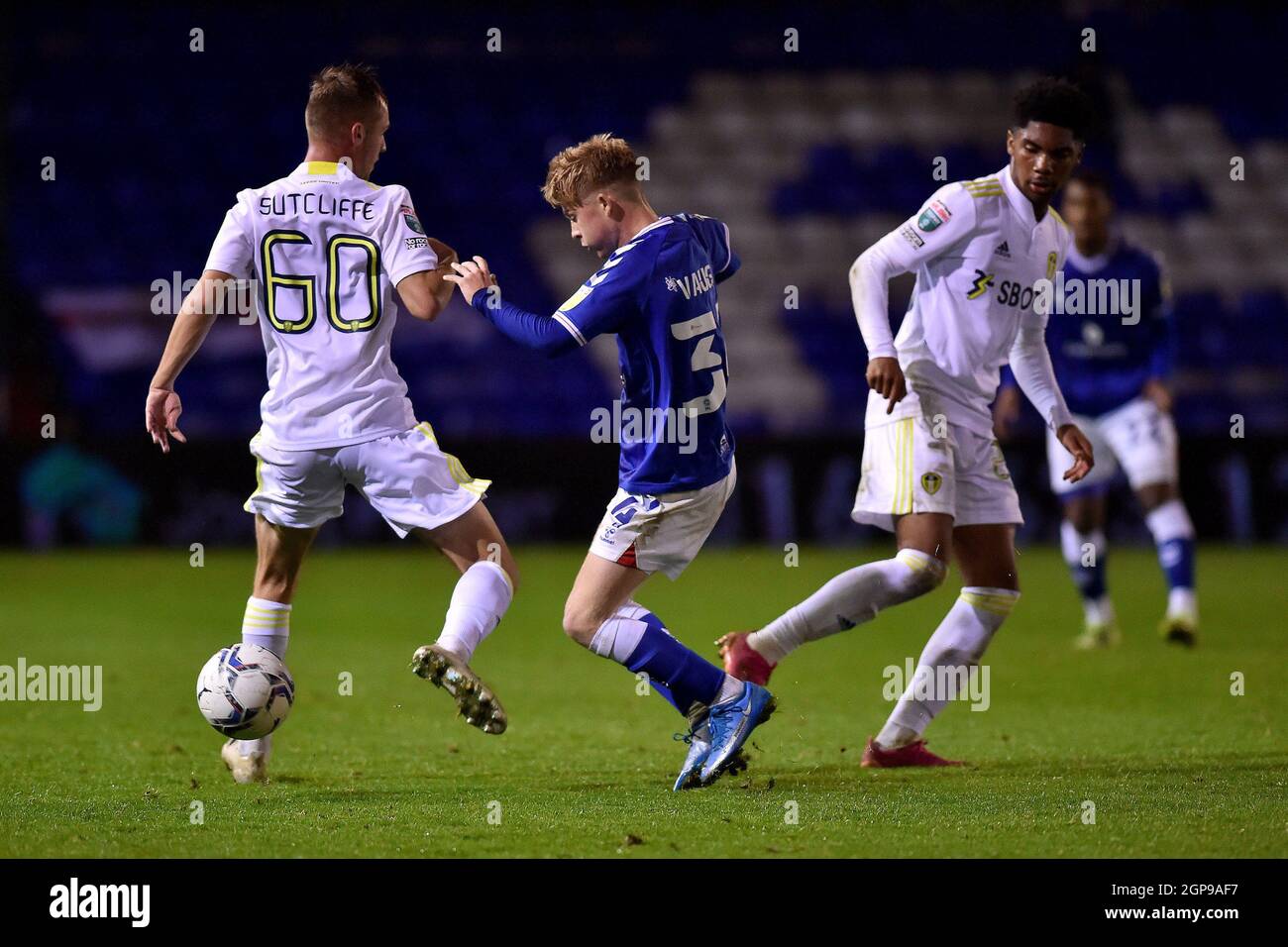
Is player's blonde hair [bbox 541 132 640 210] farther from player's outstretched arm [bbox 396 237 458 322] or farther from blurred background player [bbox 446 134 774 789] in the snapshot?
player's outstretched arm [bbox 396 237 458 322]

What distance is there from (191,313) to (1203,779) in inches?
124

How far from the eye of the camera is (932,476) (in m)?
4.87

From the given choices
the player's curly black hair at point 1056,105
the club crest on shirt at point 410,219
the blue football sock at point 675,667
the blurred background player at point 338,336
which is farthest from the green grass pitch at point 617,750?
the player's curly black hair at point 1056,105

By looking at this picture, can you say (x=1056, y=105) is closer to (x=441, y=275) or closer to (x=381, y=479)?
(x=441, y=275)

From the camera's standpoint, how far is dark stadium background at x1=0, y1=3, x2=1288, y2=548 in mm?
13930

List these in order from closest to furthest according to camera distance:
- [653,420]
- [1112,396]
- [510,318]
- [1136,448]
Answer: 1. [510,318]
2. [653,420]
3. [1136,448]
4. [1112,396]

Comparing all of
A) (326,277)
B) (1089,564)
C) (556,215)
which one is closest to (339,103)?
(326,277)

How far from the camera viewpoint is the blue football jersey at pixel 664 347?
4.30 m

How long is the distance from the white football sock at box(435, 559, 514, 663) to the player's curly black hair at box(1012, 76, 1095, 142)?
207cm

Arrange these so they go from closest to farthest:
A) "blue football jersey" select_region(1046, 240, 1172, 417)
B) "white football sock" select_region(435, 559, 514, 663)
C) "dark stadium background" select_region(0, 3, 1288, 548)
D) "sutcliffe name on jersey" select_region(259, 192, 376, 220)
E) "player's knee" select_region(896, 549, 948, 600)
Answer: "white football sock" select_region(435, 559, 514, 663), "sutcliffe name on jersey" select_region(259, 192, 376, 220), "player's knee" select_region(896, 549, 948, 600), "blue football jersey" select_region(1046, 240, 1172, 417), "dark stadium background" select_region(0, 3, 1288, 548)

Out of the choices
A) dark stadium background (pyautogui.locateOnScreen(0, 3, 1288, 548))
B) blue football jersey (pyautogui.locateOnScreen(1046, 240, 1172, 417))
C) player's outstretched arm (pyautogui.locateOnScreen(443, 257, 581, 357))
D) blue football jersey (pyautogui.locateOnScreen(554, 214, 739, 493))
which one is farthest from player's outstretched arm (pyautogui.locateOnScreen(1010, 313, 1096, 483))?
dark stadium background (pyautogui.locateOnScreen(0, 3, 1288, 548))

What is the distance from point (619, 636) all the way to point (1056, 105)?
2078mm

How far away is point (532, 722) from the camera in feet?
19.7
